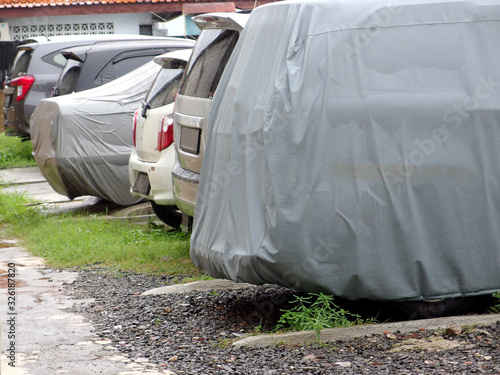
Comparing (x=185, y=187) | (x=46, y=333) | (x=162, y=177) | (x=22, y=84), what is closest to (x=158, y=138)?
(x=162, y=177)

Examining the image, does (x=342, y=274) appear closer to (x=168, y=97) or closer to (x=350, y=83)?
(x=350, y=83)

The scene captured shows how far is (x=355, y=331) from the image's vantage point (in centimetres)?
447

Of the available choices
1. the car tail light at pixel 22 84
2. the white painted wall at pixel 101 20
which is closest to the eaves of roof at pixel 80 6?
the white painted wall at pixel 101 20

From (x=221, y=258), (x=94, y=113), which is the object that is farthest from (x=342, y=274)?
(x=94, y=113)

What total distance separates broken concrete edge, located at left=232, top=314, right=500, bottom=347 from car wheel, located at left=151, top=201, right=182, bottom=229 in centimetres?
374

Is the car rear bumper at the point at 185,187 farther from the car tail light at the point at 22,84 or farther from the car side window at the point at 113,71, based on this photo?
the car tail light at the point at 22,84

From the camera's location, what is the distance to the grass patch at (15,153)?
15.0m

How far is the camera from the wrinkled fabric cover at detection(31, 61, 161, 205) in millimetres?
9172

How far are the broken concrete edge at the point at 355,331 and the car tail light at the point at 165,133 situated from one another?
10.4ft

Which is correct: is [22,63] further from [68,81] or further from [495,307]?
[495,307]

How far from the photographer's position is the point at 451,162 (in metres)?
4.43

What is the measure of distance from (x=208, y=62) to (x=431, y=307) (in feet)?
8.84

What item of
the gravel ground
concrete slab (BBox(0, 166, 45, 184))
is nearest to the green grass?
the gravel ground

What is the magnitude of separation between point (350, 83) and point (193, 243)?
1553 millimetres
